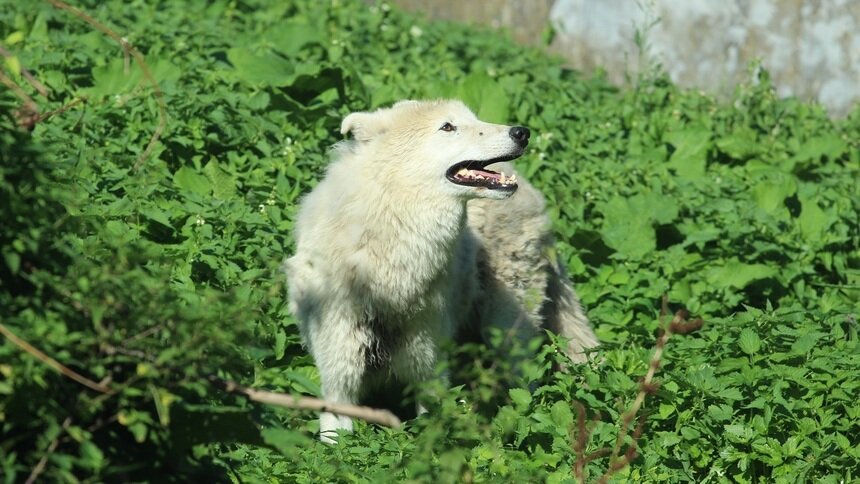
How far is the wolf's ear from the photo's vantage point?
611 centimetres

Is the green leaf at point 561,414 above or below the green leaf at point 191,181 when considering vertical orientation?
below

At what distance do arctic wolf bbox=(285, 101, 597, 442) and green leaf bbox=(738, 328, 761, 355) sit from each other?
108cm

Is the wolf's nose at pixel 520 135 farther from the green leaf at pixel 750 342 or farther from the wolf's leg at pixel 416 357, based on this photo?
the green leaf at pixel 750 342

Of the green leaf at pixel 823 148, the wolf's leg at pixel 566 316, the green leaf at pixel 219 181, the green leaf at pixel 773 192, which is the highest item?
the green leaf at pixel 219 181

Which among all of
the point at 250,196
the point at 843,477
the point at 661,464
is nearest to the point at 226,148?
the point at 250,196

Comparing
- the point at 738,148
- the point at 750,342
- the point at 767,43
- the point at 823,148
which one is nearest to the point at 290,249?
the point at 750,342

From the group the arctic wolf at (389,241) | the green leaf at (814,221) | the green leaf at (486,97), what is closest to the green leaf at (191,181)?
the arctic wolf at (389,241)

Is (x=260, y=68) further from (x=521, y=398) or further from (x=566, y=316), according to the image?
(x=521, y=398)

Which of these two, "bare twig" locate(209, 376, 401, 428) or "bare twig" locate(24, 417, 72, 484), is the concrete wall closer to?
"bare twig" locate(209, 376, 401, 428)

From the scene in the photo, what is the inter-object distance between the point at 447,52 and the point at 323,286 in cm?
518

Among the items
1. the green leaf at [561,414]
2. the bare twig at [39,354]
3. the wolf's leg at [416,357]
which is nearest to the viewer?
the bare twig at [39,354]

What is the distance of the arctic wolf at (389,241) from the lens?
5848 millimetres

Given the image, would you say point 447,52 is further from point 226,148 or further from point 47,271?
point 47,271

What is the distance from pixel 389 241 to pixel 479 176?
0.57 m
